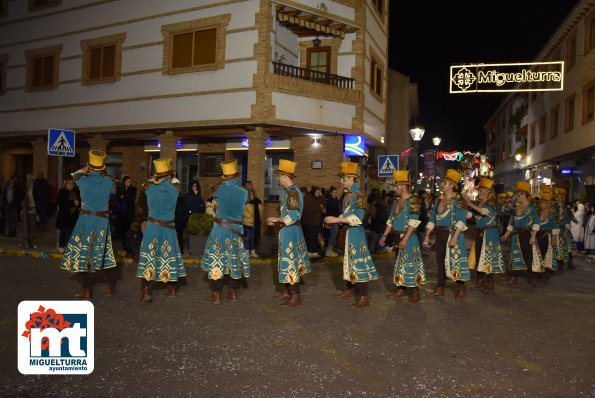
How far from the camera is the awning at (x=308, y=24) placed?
757 inches

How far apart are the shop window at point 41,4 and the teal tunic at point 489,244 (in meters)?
20.0

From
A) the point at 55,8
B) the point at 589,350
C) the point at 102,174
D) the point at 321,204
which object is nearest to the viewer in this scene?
the point at 589,350

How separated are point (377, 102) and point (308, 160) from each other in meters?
4.50

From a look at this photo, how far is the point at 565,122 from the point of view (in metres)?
27.5

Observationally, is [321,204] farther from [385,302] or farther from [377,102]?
[377,102]

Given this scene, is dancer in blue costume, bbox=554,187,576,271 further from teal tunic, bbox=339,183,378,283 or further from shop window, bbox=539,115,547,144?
shop window, bbox=539,115,547,144

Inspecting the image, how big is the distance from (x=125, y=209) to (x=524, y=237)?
889cm

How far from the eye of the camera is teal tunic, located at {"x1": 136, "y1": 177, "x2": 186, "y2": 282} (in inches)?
311

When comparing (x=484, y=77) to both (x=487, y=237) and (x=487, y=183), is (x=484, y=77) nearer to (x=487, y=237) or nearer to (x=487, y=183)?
(x=487, y=183)

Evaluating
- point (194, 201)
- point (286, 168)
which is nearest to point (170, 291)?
point (286, 168)

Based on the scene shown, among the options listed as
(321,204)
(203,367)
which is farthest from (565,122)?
(203,367)

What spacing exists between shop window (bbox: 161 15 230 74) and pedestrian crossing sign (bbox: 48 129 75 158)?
707cm

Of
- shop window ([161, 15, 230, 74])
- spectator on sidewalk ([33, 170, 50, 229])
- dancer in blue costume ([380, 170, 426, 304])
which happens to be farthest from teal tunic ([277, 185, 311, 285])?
shop window ([161, 15, 230, 74])

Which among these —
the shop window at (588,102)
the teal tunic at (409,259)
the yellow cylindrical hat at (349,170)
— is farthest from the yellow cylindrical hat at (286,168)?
the shop window at (588,102)
